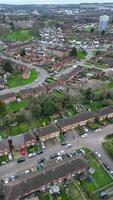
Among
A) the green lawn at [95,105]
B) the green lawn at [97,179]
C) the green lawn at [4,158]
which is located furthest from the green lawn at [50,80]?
the green lawn at [97,179]

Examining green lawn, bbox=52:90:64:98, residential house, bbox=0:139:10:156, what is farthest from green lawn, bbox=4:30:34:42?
residential house, bbox=0:139:10:156

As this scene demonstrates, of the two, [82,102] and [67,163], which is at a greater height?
[82,102]

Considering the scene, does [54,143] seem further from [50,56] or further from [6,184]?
[50,56]

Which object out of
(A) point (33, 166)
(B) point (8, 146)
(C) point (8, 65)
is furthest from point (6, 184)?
(C) point (8, 65)

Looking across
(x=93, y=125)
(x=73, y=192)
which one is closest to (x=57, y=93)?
(x=93, y=125)

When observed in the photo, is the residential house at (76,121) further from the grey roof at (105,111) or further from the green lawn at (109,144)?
the green lawn at (109,144)

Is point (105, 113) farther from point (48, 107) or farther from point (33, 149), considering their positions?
point (33, 149)

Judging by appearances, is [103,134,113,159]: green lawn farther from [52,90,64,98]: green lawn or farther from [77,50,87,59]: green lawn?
[77,50,87,59]: green lawn
